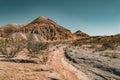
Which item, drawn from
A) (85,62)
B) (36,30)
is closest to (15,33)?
(36,30)

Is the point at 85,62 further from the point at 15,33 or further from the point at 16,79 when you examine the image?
the point at 15,33

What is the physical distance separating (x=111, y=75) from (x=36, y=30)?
173111 mm

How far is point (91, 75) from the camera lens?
22266 millimetres

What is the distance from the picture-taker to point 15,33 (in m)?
187

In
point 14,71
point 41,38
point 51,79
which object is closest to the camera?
point 51,79

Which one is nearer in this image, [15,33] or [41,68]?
[41,68]

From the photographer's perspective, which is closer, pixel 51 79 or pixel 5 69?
pixel 51 79

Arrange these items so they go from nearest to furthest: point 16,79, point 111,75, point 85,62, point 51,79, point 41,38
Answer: point 16,79, point 51,79, point 111,75, point 85,62, point 41,38

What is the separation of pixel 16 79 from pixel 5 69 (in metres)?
4.00

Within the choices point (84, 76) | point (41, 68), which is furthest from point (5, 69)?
point (84, 76)

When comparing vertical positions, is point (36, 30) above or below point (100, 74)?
above

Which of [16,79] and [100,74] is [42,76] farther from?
[100,74]

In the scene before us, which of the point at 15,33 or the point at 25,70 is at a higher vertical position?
the point at 15,33

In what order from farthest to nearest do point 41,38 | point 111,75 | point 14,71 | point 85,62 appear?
point 41,38 < point 85,62 < point 111,75 < point 14,71
